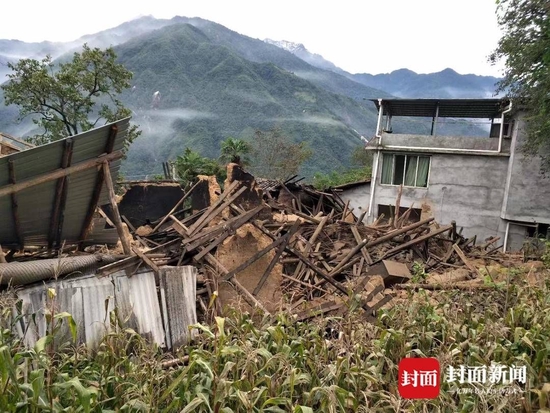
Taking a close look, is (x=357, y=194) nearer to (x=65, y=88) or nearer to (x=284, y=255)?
(x=284, y=255)

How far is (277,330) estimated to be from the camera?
12.0ft

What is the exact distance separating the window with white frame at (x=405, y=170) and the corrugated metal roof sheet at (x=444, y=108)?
7.88ft

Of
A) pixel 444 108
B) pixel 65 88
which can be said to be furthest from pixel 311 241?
pixel 65 88

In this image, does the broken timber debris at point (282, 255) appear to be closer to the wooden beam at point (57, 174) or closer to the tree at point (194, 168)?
the wooden beam at point (57, 174)

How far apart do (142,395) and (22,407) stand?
757 millimetres

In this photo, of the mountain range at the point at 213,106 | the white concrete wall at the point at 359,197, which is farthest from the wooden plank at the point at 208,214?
the mountain range at the point at 213,106

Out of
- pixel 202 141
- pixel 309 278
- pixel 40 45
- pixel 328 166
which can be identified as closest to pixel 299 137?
pixel 328 166

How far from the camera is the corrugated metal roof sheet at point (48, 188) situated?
457 centimetres

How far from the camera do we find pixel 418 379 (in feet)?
10.0

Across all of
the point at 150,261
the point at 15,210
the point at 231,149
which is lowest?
the point at 150,261

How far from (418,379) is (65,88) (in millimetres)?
23915

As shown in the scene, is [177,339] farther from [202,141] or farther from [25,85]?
[202,141]

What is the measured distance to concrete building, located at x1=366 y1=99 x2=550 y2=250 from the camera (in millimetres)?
15539

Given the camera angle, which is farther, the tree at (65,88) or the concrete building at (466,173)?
the tree at (65,88)
